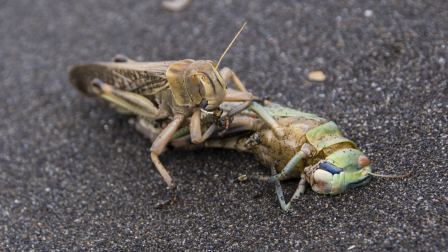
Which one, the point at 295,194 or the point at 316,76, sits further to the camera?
the point at 316,76

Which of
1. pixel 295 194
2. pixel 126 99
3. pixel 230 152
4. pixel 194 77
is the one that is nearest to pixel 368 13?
pixel 230 152

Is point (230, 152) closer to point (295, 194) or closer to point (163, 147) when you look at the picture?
point (163, 147)

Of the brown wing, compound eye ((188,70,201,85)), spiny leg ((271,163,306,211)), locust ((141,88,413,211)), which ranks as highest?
compound eye ((188,70,201,85))

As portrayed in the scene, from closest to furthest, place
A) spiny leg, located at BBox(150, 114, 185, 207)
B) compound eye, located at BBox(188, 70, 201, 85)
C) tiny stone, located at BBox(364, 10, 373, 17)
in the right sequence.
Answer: compound eye, located at BBox(188, 70, 201, 85)
spiny leg, located at BBox(150, 114, 185, 207)
tiny stone, located at BBox(364, 10, 373, 17)

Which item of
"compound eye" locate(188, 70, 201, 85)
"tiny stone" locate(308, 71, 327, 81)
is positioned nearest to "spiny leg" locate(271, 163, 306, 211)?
"compound eye" locate(188, 70, 201, 85)

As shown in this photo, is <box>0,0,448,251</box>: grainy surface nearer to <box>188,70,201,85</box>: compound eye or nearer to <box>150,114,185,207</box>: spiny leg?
<box>150,114,185,207</box>: spiny leg

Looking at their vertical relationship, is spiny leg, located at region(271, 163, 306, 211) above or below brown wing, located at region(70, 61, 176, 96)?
below

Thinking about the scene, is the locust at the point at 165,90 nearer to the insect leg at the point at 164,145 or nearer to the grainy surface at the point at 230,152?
the insect leg at the point at 164,145
